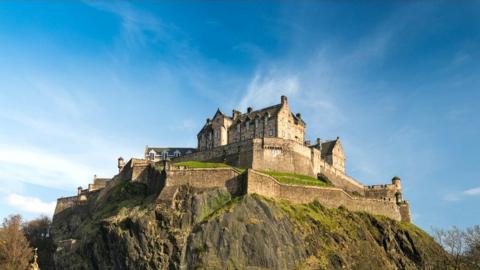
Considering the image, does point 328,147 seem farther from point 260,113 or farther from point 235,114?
point 235,114

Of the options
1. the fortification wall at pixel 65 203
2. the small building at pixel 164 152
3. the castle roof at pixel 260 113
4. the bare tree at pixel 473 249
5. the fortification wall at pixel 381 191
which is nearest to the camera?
the bare tree at pixel 473 249

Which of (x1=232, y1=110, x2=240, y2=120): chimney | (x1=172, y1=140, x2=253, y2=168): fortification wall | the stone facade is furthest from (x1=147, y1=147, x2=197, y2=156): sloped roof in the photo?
(x1=172, y1=140, x2=253, y2=168): fortification wall

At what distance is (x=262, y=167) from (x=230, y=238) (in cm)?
1677

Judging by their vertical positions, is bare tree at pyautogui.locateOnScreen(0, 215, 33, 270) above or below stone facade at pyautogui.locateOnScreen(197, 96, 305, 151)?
below

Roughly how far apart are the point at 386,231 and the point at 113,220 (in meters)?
31.2

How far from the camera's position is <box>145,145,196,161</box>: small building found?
299 ft

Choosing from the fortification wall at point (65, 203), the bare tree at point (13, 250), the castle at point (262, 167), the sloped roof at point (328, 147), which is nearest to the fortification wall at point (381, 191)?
the castle at point (262, 167)

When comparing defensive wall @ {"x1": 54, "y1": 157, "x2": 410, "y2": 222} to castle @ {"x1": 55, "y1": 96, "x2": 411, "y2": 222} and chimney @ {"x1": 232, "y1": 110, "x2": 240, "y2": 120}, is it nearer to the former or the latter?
castle @ {"x1": 55, "y1": 96, "x2": 411, "y2": 222}

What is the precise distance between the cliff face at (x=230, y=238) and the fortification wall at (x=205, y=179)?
0.93m

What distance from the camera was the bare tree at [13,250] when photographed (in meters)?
63.0

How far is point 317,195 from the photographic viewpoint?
66.7 meters

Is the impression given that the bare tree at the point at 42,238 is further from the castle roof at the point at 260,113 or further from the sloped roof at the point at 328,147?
the sloped roof at the point at 328,147

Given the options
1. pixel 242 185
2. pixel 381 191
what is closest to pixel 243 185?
pixel 242 185

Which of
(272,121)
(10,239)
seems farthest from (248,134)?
(10,239)
